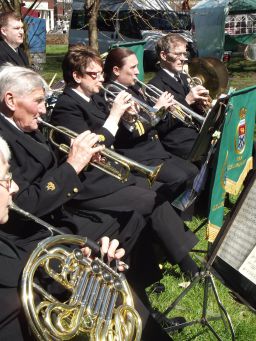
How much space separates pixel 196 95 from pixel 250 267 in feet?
9.00

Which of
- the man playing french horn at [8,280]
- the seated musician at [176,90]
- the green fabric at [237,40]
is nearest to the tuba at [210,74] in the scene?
the seated musician at [176,90]

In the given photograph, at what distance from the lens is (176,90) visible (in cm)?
473

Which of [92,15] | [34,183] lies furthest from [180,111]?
[92,15]

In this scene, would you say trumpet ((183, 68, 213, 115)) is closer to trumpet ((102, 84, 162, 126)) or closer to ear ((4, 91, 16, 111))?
trumpet ((102, 84, 162, 126))

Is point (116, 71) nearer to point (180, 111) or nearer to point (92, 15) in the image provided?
point (180, 111)

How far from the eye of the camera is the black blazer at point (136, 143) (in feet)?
12.6

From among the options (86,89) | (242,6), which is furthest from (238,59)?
(86,89)

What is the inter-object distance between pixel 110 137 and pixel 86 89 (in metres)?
0.52

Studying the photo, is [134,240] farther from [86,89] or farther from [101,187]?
[86,89]

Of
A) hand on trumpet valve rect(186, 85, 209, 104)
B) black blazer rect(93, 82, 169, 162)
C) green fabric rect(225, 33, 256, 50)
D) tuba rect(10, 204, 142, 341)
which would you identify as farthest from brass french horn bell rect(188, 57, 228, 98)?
green fabric rect(225, 33, 256, 50)

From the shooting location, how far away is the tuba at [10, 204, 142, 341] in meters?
1.89

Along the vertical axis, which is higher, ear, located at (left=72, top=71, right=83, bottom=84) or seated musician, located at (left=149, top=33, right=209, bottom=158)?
ear, located at (left=72, top=71, right=83, bottom=84)

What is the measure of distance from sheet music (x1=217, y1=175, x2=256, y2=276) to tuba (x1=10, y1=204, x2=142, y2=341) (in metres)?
0.46

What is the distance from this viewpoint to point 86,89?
3.62 metres
